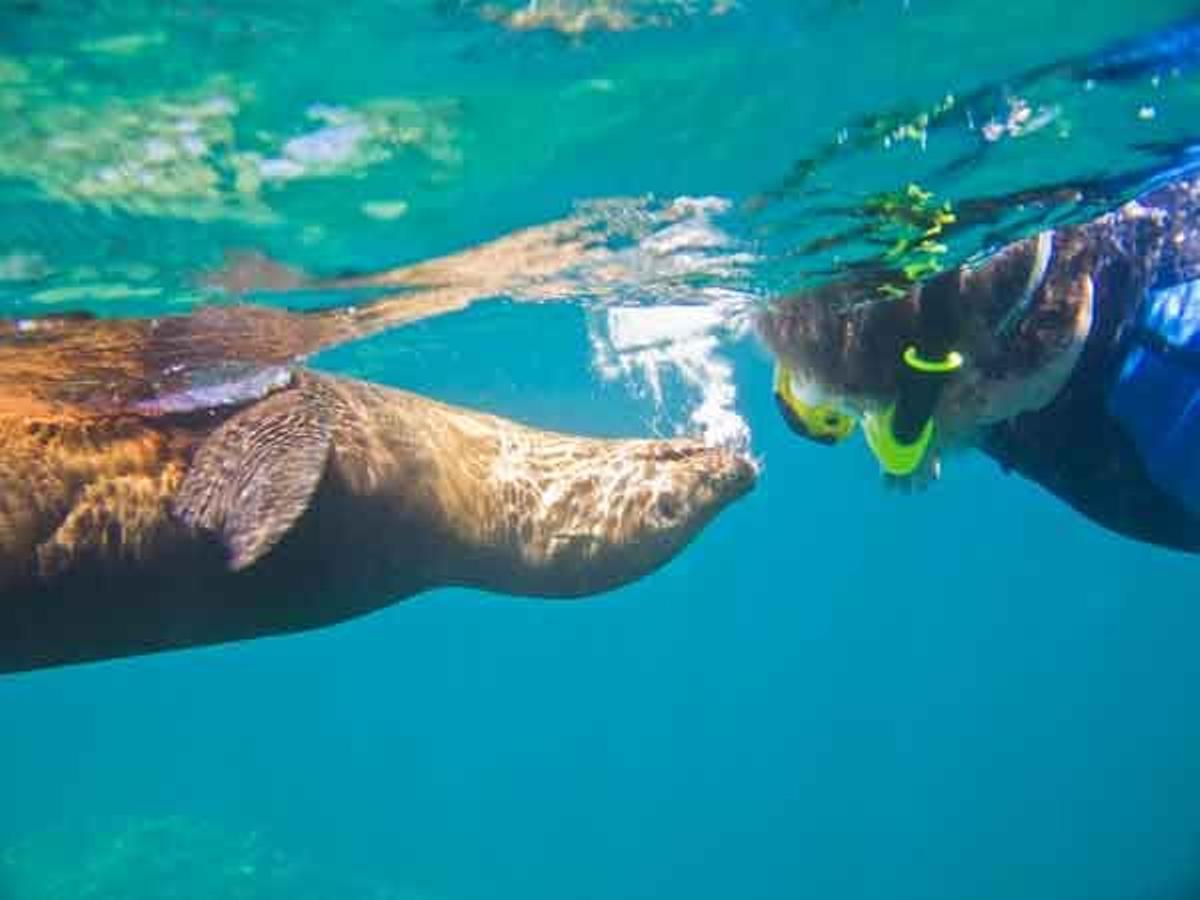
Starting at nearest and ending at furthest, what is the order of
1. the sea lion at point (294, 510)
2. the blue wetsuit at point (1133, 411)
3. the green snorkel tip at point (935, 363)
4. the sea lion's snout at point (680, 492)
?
the blue wetsuit at point (1133, 411) → the green snorkel tip at point (935, 363) → the sea lion at point (294, 510) → the sea lion's snout at point (680, 492)

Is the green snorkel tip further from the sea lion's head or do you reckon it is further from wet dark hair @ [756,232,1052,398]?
the sea lion's head

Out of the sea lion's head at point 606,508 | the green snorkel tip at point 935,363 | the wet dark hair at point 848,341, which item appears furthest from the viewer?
the sea lion's head at point 606,508

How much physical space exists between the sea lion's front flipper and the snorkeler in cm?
263

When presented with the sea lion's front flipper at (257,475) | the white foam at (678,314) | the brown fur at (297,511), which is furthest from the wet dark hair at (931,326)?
the white foam at (678,314)

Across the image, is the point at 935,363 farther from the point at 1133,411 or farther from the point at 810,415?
the point at 810,415

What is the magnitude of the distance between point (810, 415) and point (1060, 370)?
131 centimetres

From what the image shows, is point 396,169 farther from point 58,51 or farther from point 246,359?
point 246,359

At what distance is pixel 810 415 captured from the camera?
16.5 feet

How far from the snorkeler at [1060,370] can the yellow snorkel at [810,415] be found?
0.31 m

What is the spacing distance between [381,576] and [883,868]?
253 ft

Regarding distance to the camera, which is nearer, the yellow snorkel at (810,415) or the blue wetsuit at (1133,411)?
the blue wetsuit at (1133,411)

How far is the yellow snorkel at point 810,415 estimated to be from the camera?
16.3ft

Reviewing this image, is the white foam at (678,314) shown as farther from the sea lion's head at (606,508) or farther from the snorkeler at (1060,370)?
the snorkeler at (1060,370)

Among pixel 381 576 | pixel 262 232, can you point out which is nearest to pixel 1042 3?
pixel 381 576
